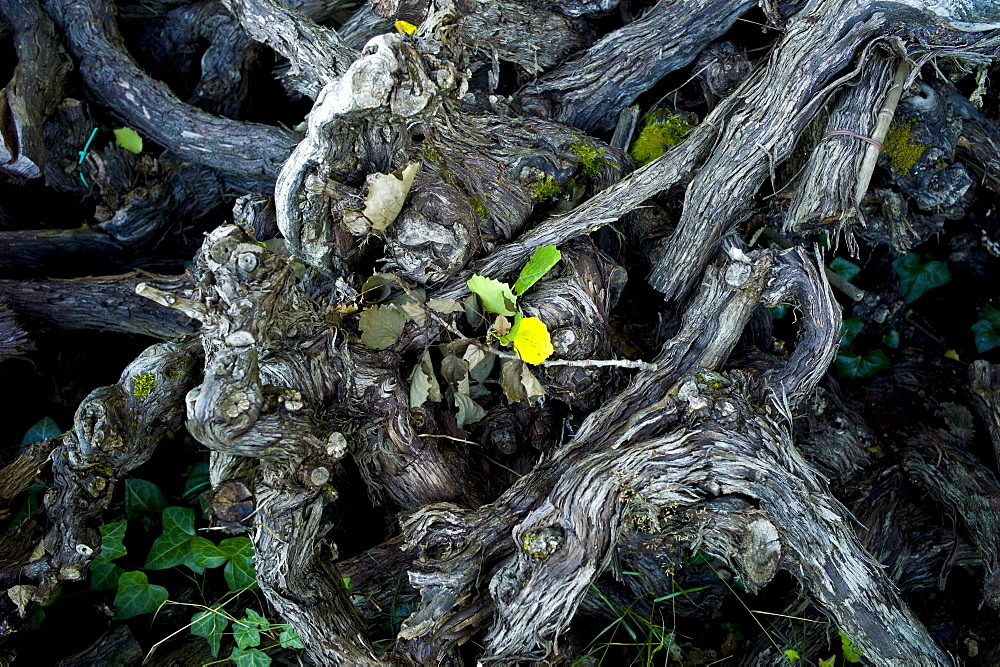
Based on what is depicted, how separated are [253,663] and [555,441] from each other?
150cm

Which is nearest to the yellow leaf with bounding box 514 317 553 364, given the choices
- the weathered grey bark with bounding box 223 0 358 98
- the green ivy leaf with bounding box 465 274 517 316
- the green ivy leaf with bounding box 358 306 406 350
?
the green ivy leaf with bounding box 465 274 517 316

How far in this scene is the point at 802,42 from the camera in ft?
7.75

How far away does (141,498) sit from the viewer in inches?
113

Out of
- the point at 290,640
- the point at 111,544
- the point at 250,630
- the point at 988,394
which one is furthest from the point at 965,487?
the point at 111,544

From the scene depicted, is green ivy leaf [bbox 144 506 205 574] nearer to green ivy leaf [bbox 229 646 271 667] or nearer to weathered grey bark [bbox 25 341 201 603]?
weathered grey bark [bbox 25 341 201 603]

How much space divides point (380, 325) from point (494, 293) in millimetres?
421

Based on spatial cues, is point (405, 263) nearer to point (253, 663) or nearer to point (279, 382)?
point (279, 382)

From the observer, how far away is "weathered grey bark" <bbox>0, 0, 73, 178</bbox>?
2645 mm

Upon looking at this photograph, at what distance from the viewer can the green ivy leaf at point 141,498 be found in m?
2.86

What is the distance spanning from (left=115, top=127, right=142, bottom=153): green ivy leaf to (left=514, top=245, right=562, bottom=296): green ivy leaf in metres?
2.00

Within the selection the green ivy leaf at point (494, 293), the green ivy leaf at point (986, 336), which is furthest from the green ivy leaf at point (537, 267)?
the green ivy leaf at point (986, 336)

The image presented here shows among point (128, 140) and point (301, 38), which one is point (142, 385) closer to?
point (128, 140)

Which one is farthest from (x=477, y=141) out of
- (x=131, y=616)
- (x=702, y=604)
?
(x=131, y=616)

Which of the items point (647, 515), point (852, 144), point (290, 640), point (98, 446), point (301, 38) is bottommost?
point (290, 640)
